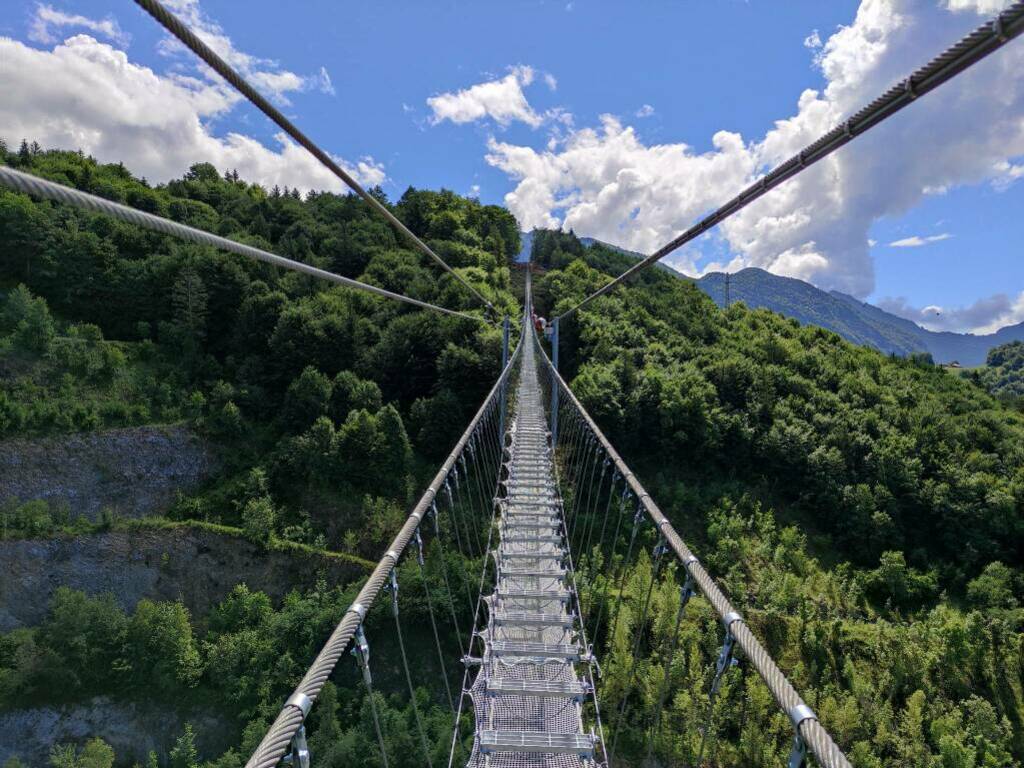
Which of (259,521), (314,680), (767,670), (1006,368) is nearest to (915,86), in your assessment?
(767,670)

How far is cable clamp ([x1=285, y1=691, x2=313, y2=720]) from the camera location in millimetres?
1197

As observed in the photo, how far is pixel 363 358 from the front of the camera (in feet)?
60.2

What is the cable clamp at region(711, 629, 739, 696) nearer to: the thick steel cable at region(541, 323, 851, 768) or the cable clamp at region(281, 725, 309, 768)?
the thick steel cable at region(541, 323, 851, 768)

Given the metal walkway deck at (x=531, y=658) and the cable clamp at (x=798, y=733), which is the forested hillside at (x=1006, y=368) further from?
the cable clamp at (x=798, y=733)

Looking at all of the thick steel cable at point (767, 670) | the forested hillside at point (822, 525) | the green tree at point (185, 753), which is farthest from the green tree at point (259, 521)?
the thick steel cable at point (767, 670)

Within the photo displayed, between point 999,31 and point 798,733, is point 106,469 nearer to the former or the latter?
point 798,733

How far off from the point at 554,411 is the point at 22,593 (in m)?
13.5

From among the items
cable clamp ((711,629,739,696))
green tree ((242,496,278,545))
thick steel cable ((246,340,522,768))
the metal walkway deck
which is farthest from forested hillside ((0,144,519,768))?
cable clamp ((711,629,739,696))

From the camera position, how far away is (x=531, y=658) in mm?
3541

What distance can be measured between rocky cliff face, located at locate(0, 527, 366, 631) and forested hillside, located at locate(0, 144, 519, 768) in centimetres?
33

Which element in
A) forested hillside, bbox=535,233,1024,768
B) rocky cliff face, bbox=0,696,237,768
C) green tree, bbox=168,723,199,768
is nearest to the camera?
forested hillside, bbox=535,233,1024,768

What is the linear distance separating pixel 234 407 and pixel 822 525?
58.7ft

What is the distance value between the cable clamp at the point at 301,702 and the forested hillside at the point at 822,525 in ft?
16.1

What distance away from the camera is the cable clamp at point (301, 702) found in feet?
3.93
